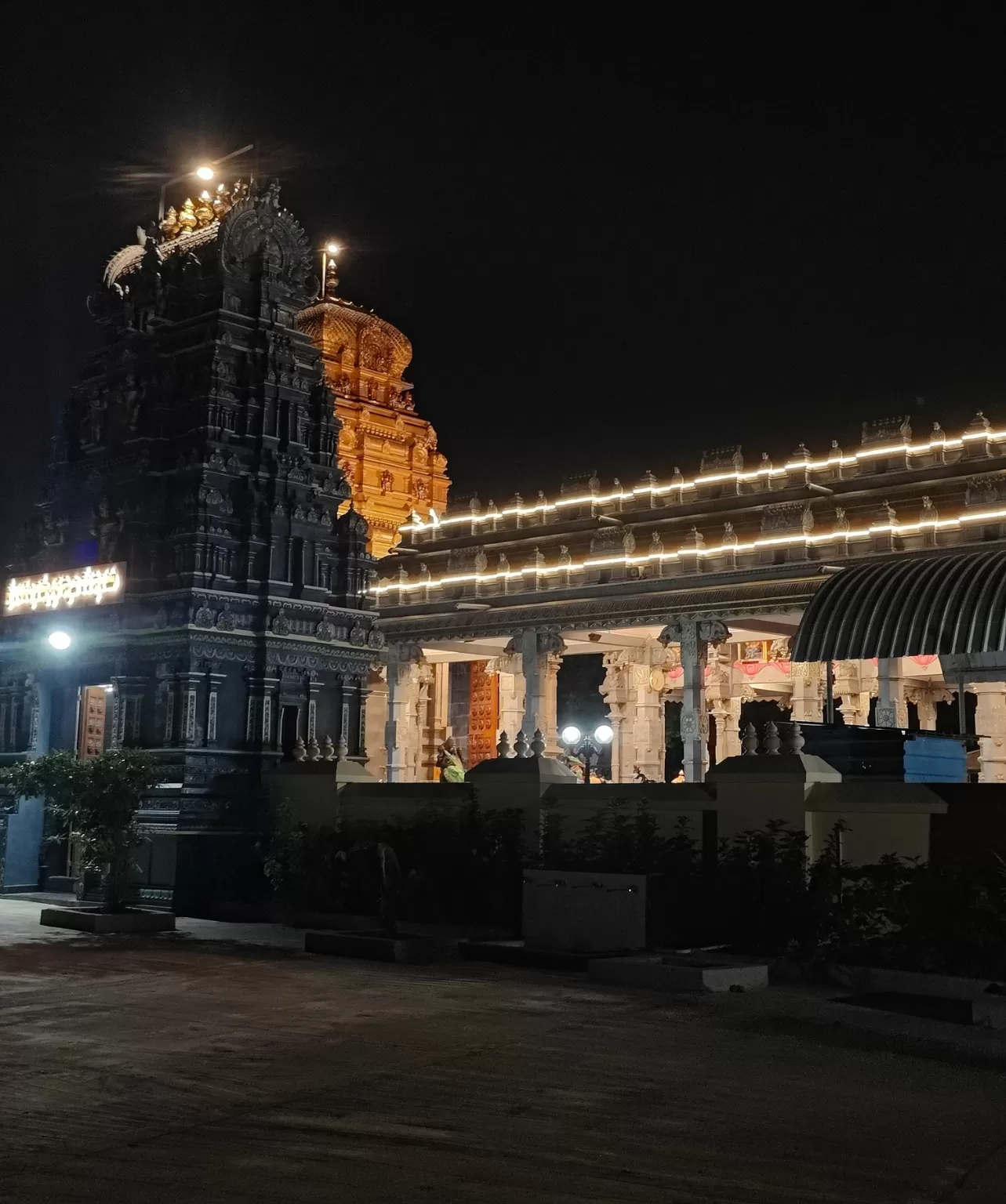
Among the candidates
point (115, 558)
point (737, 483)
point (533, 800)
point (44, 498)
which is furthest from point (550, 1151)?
point (737, 483)

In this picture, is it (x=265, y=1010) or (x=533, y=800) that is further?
(x=533, y=800)

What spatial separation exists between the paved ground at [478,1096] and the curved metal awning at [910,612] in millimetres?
10042

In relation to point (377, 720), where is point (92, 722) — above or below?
below

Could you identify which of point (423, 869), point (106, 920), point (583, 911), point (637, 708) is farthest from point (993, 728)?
point (106, 920)

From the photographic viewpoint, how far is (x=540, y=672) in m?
38.7

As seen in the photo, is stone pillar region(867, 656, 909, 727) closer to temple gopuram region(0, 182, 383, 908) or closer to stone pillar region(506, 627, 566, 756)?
stone pillar region(506, 627, 566, 756)

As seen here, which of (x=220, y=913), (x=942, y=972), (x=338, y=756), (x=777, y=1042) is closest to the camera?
(x=777, y=1042)

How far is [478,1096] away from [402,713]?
3404 cm

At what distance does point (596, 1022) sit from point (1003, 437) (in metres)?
27.5

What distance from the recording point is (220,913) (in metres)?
20.2

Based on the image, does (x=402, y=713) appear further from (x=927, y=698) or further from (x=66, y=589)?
(x=66, y=589)

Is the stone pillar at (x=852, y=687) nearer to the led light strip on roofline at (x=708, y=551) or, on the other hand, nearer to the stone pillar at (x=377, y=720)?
the led light strip on roofline at (x=708, y=551)

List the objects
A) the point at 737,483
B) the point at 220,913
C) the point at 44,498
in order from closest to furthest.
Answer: the point at 220,913
the point at 44,498
the point at 737,483

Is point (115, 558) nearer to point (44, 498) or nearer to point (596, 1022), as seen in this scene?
point (44, 498)
